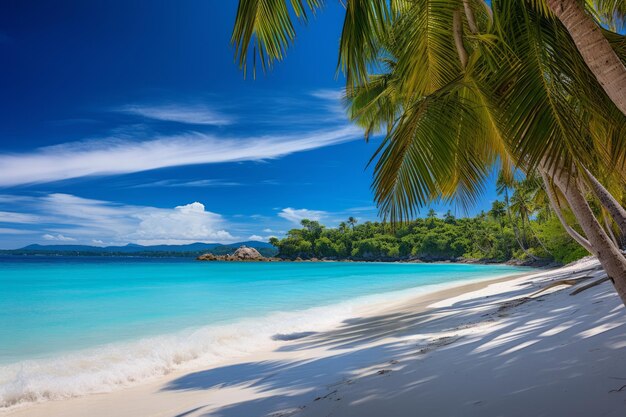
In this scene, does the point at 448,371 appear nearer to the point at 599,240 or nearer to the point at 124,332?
the point at 599,240

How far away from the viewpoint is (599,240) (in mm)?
A: 2416

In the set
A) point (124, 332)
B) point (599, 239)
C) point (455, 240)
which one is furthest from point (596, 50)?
point (455, 240)

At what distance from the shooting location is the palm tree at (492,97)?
2066 mm

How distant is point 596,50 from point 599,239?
1.21m

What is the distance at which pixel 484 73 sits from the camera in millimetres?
2695

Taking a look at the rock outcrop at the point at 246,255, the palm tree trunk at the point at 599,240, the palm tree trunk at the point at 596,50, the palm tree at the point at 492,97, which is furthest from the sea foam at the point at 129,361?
the rock outcrop at the point at 246,255

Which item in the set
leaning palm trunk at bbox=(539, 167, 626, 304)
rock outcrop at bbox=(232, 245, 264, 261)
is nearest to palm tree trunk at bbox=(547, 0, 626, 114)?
leaning palm trunk at bbox=(539, 167, 626, 304)

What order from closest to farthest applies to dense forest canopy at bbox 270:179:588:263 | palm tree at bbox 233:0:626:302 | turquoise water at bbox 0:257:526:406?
1. palm tree at bbox 233:0:626:302
2. turquoise water at bbox 0:257:526:406
3. dense forest canopy at bbox 270:179:588:263

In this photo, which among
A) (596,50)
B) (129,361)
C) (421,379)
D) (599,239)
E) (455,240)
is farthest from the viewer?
(455,240)

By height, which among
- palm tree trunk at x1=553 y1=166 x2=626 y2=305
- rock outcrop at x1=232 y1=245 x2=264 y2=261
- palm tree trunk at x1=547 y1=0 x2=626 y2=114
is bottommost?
rock outcrop at x1=232 y1=245 x2=264 y2=261

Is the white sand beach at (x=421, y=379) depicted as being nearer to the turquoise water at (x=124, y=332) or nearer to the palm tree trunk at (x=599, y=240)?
the palm tree trunk at (x=599, y=240)

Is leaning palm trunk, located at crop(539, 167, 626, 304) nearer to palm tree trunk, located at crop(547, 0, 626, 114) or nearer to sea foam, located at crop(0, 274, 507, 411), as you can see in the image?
palm tree trunk, located at crop(547, 0, 626, 114)

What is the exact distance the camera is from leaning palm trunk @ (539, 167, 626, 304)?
2354 millimetres

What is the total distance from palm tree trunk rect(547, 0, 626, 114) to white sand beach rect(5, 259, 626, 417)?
4.54ft
